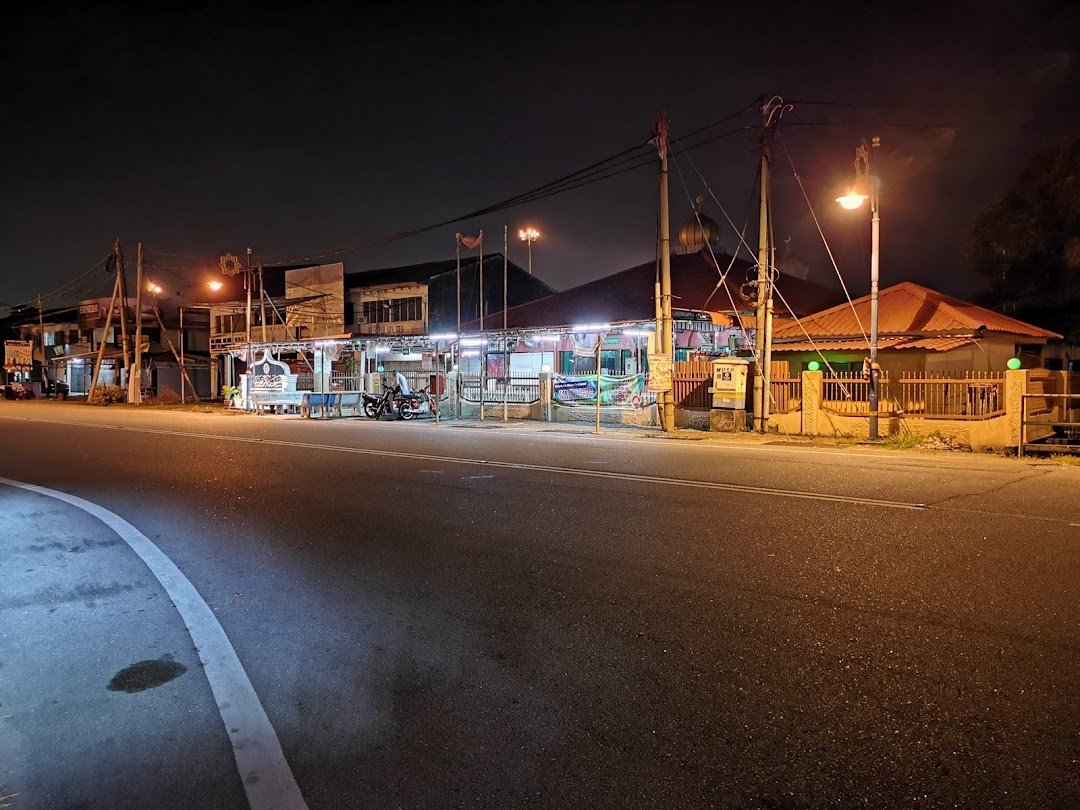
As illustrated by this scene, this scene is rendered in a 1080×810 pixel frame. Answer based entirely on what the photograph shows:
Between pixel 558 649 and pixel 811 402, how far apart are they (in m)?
14.7

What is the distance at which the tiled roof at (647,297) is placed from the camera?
25.6m

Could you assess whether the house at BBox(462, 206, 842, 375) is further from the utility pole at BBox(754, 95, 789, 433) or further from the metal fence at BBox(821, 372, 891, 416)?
the metal fence at BBox(821, 372, 891, 416)

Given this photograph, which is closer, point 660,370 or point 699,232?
point 660,370

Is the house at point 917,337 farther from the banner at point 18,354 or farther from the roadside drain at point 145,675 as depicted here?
the banner at point 18,354

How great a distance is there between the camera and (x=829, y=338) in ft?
69.9

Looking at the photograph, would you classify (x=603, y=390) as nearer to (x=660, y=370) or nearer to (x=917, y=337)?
(x=660, y=370)

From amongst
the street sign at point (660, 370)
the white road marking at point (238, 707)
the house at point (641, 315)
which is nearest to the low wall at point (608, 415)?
the street sign at point (660, 370)

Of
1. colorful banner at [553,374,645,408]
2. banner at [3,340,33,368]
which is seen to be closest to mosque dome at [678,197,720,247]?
colorful banner at [553,374,645,408]

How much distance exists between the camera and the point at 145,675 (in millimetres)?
4055

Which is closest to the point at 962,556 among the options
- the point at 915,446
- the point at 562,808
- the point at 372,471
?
the point at 562,808

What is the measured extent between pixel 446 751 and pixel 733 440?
47.7 ft

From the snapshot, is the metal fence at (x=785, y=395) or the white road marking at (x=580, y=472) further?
the metal fence at (x=785, y=395)

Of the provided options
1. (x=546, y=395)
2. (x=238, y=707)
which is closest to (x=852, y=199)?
(x=546, y=395)

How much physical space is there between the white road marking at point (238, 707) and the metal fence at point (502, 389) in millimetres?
18379
